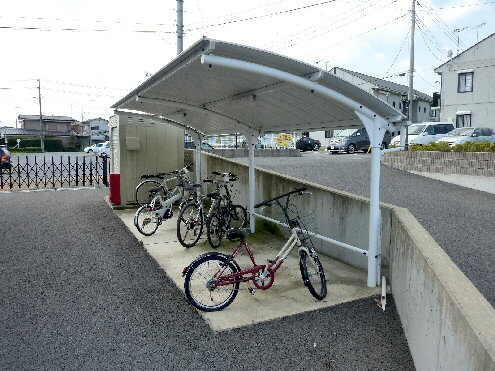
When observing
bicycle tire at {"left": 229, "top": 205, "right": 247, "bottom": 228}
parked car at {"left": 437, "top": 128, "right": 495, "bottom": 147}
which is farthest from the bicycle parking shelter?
parked car at {"left": 437, "top": 128, "right": 495, "bottom": 147}

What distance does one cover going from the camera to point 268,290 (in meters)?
4.20

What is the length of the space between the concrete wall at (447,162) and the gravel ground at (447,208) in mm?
351

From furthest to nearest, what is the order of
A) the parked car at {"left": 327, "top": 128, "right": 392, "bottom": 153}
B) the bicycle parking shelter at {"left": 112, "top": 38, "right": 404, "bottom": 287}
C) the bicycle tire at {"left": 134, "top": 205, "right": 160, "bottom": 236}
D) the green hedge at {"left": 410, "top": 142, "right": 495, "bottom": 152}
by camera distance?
the parked car at {"left": 327, "top": 128, "right": 392, "bottom": 153} < the green hedge at {"left": 410, "top": 142, "right": 495, "bottom": 152} < the bicycle tire at {"left": 134, "top": 205, "right": 160, "bottom": 236} < the bicycle parking shelter at {"left": 112, "top": 38, "right": 404, "bottom": 287}

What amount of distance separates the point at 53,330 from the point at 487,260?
4795 mm

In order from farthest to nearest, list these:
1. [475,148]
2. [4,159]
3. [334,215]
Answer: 1. [4,159]
2. [475,148]
3. [334,215]

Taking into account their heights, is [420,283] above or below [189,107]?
below

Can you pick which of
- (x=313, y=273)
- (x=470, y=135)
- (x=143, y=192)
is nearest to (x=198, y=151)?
(x=143, y=192)

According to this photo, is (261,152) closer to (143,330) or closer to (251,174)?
(251,174)

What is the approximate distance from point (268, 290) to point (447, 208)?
16.1ft

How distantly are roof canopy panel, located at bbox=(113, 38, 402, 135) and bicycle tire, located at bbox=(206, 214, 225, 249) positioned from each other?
163cm

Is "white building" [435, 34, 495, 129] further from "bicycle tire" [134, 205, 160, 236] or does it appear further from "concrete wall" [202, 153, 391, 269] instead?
"bicycle tire" [134, 205, 160, 236]

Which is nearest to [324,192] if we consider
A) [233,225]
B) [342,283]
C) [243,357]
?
[342,283]

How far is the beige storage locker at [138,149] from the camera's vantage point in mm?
8555

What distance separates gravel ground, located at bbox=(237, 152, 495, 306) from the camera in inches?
183
